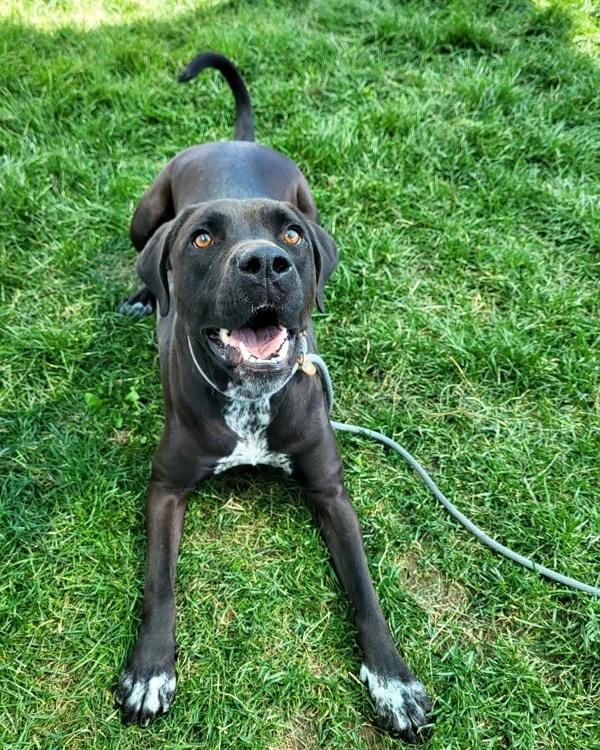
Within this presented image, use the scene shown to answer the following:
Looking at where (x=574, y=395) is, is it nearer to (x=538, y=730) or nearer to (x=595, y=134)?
(x=538, y=730)

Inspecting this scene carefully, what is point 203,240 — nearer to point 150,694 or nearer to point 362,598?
point 362,598

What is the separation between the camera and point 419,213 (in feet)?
16.2

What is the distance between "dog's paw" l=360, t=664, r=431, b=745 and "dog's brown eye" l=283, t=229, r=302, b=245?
1.82 metres

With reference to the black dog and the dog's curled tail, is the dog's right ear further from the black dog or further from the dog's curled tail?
the dog's curled tail

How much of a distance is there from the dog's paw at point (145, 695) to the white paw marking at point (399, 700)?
32.2 inches

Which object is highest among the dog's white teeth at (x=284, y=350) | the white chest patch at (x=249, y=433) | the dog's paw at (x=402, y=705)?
the dog's white teeth at (x=284, y=350)

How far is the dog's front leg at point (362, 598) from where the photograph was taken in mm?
2828

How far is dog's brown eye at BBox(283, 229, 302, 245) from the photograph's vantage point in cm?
302

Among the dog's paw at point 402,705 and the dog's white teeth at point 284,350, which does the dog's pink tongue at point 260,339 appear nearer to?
the dog's white teeth at point 284,350

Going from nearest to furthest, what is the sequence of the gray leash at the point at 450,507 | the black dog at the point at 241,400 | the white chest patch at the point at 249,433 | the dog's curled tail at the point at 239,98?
the black dog at the point at 241,400
the white chest patch at the point at 249,433
the gray leash at the point at 450,507
the dog's curled tail at the point at 239,98

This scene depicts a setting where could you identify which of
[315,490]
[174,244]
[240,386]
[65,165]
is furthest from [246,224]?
[65,165]

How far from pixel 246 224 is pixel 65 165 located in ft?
8.86

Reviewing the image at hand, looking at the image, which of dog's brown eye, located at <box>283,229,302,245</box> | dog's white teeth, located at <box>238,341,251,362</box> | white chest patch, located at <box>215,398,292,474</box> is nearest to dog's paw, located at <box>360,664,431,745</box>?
white chest patch, located at <box>215,398,292,474</box>

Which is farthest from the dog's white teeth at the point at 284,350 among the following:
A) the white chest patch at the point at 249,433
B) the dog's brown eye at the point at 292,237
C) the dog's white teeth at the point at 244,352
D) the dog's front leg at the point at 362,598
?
the dog's front leg at the point at 362,598
